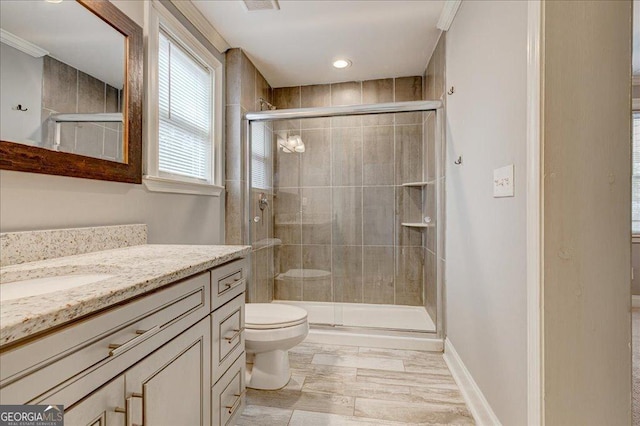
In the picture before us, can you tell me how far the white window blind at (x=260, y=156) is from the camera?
2795 mm

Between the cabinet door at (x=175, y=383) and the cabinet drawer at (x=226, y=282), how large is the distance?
0.38ft

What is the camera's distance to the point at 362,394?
5.87ft

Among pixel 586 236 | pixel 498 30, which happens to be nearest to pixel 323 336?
pixel 586 236

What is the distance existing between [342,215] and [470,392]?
5.59 ft

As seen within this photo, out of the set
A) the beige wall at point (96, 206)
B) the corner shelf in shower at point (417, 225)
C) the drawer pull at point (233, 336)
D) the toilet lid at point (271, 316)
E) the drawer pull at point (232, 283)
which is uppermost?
the beige wall at point (96, 206)

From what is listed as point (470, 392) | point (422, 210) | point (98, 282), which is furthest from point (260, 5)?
point (470, 392)

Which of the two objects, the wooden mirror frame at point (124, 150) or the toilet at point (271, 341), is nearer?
the wooden mirror frame at point (124, 150)

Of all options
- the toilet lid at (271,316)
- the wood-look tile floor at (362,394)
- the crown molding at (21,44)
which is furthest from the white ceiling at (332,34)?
the wood-look tile floor at (362,394)

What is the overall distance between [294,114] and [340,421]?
7.32 feet

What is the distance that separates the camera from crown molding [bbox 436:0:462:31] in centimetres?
196

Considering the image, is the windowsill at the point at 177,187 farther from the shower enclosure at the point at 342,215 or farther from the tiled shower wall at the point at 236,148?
the shower enclosure at the point at 342,215

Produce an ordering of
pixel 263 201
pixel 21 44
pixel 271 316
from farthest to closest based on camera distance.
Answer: pixel 263 201
pixel 271 316
pixel 21 44

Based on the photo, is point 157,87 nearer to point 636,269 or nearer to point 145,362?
point 145,362

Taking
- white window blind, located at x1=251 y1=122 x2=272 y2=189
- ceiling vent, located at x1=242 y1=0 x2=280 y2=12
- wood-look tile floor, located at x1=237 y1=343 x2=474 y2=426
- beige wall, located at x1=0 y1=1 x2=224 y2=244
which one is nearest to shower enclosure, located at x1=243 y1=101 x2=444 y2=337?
white window blind, located at x1=251 y1=122 x2=272 y2=189
